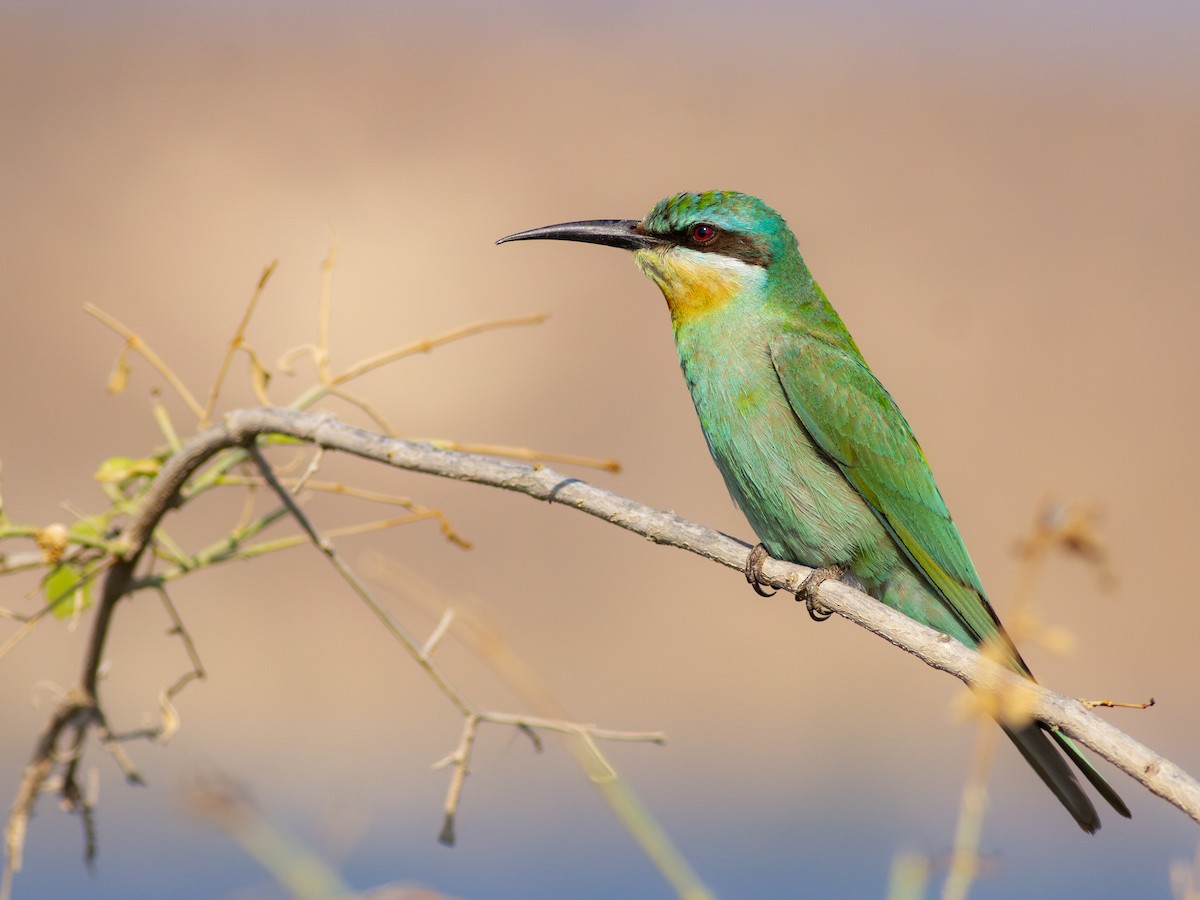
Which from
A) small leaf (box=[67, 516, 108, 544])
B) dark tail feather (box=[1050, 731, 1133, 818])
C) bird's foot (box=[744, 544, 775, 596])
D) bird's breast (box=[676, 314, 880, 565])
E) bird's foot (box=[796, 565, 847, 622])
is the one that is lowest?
dark tail feather (box=[1050, 731, 1133, 818])

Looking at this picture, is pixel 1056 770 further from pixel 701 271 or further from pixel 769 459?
pixel 701 271

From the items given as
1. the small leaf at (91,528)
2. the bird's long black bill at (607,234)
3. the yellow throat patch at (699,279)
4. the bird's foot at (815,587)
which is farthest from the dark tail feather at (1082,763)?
the small leaf at (91,528)

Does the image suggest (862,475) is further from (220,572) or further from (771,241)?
(220,572)

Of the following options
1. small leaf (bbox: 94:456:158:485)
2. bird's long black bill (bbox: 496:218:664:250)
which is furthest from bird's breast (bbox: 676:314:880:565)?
small leaf (bbox: 94:456:158:485)

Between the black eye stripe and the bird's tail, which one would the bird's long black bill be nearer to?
the black eye stripe

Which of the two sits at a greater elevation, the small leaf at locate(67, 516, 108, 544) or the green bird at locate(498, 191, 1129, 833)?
the small leaf at locate(67, 516, 108, 544)

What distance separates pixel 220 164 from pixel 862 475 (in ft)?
32.5

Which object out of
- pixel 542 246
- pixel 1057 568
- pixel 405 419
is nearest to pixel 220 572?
pixel 405 419

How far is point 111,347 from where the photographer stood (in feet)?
34.3

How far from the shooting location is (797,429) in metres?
3.24

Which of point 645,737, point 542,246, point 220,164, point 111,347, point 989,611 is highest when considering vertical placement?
point 220,164

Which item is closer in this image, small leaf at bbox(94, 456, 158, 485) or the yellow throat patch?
small leaf at bbox(94, 456, 158, 485)

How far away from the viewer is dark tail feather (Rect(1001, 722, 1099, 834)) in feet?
8.45

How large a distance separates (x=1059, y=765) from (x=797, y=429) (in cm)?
100
